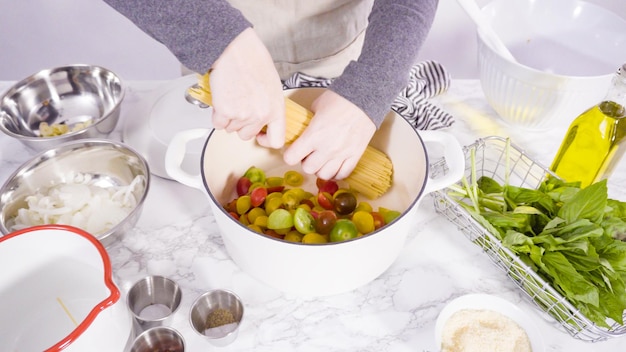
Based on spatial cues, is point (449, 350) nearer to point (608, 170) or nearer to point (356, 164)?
point (356, 164)

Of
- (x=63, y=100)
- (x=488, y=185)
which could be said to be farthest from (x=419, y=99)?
(x=63, y=100)

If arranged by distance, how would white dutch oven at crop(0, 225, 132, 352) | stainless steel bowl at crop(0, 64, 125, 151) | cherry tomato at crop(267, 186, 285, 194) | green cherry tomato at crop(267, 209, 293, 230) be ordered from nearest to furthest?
white dutch oven at crop(0, 225, 132, 352), green cherry tomato at crop(267, 209, 293, 230), cherry tomato at crop(267, 186, 285, 194), stainless steel bowl at crop(0, 64, 125, 151)

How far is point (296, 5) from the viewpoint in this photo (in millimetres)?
1008

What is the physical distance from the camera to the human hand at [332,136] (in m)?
0.80

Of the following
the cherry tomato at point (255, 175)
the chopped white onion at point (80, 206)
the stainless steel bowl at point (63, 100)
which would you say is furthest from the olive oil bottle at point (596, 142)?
the stainless steel bowl at point (63, 100)

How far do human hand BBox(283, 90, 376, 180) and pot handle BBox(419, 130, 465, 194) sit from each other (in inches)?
4.1

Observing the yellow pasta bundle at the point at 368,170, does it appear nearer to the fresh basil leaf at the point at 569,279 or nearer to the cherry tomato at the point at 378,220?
the cherry tomato at the point at 378,220

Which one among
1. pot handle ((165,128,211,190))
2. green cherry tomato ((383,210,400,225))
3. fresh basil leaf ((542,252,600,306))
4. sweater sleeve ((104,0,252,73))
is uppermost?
sweater sleeve ((104,0,252,73))

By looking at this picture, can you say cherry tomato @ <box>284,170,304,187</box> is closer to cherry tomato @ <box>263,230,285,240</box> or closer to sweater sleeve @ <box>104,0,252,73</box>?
cherry tomato @ <box>263,230,285,240</box>

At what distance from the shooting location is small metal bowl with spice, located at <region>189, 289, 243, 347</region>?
0.73m

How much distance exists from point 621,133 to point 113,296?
2.77 feet

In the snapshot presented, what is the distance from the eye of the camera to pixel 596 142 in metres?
0.89

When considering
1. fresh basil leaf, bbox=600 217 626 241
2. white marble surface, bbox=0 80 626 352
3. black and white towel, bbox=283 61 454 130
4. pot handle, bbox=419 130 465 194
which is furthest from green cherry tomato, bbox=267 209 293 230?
fresh basil leaf, bbox=600 217 626 241

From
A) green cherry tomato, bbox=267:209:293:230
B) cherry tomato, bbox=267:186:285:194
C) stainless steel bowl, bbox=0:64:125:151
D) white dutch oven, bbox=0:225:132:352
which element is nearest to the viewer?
white dutch oven, bbox=0:225:132:352
